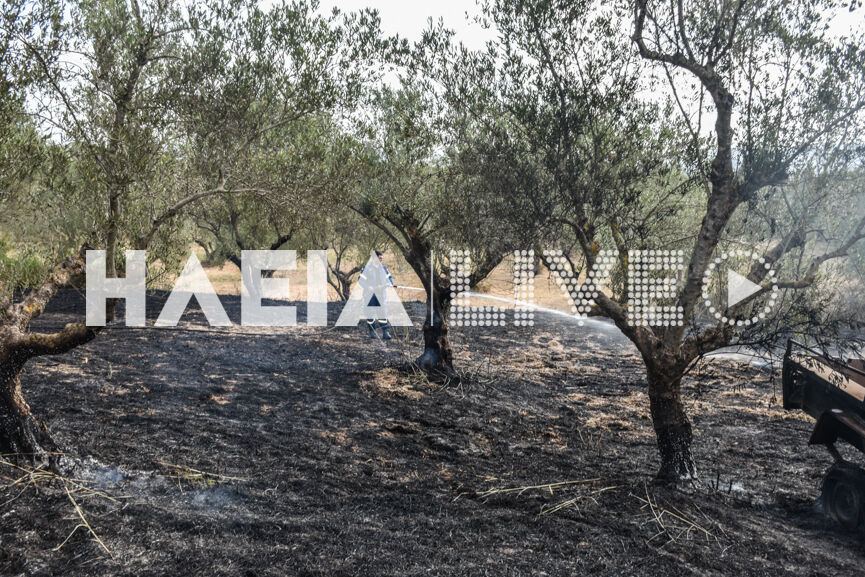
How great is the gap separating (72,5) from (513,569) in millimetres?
7447

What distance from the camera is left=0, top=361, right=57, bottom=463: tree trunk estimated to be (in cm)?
635

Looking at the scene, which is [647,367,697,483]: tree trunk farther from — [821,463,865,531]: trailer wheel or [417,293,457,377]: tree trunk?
[417,293,457,377]: tree trunk

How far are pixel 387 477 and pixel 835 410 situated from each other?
4924 mm

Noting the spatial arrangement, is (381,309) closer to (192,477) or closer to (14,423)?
(192,477)

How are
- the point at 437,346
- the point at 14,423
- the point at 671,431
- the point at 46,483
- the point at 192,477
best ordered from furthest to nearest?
the point at 437,346
the point at 671,431
the point at 192,477
the point at 14,423
the point at 46,483

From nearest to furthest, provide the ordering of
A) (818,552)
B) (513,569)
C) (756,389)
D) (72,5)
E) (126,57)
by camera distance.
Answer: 1. (513,569)
2. (818,552)
3. (72,5)
4. (126,57)
5. (756,389)

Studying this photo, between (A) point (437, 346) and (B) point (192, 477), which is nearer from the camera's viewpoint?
(B) point (192, 477)

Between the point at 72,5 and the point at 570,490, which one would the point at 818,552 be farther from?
the point at 72,5

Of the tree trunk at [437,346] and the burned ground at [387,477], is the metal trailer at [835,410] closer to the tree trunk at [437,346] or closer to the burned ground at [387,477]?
the burned ground at [387,477]

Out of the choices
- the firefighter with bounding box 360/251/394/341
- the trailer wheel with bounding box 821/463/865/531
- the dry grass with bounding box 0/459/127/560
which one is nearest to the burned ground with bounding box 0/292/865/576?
the dry grass with bounding box 0/459/127/560

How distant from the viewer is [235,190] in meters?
8.22

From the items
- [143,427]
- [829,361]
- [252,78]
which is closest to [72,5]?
[252,78]

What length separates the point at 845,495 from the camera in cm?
659

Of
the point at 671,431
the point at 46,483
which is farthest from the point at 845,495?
the point at 46,483
